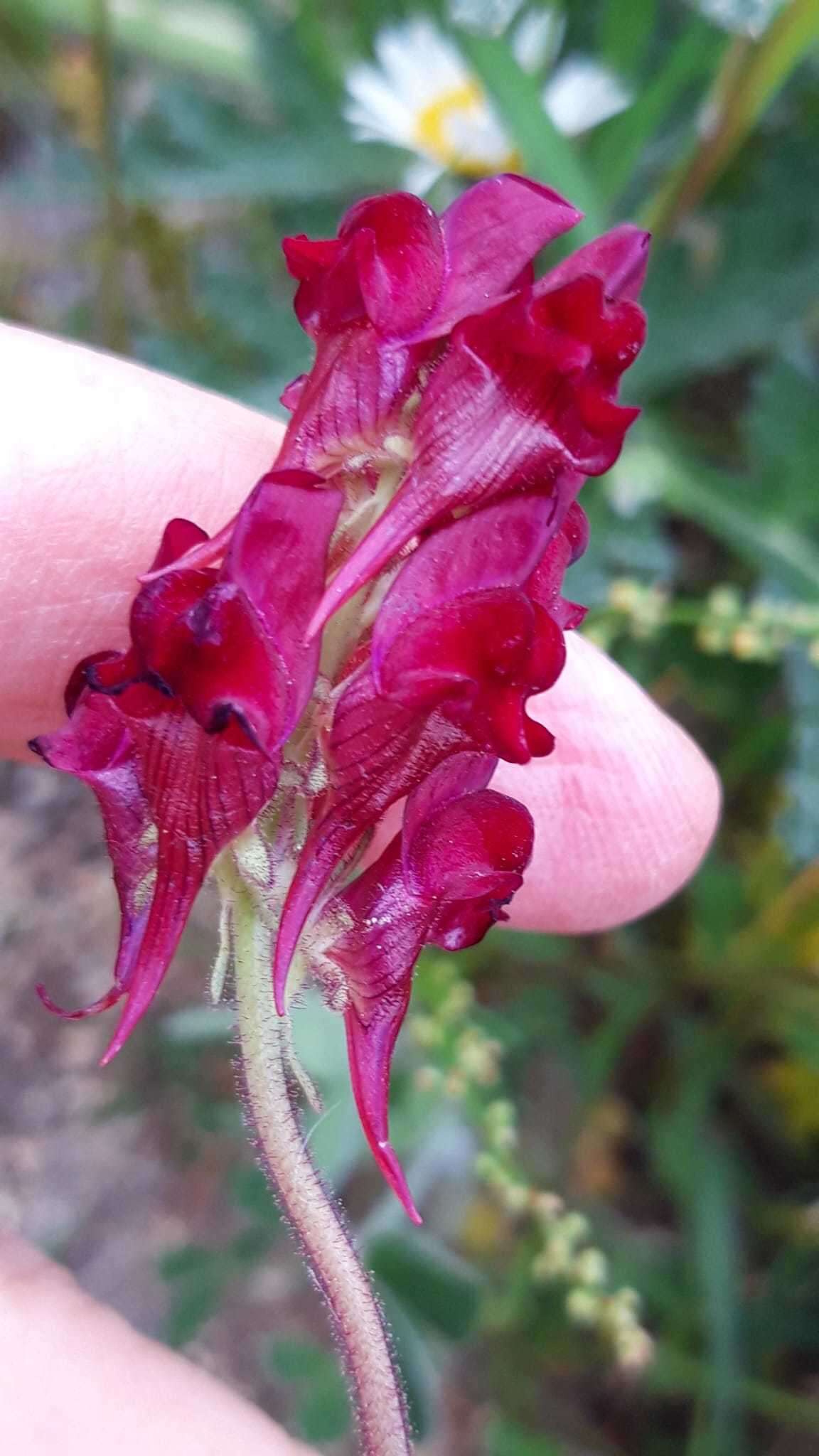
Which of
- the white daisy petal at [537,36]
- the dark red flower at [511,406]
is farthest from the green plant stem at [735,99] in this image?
the dark red flower at [511,406]

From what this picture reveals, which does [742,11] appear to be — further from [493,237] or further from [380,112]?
[493,237]

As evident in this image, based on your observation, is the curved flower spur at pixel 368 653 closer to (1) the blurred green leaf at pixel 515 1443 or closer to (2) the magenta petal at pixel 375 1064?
(2) the magenta petal at pixel 375 1064

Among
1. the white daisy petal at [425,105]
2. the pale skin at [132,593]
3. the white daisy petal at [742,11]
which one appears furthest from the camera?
the white daisy petal at [425,105]

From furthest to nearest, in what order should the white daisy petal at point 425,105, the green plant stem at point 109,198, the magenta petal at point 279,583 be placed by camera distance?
the white daisy petal at point 425,105 < the green plant stem at point 109,198 < the magenta petal at point 279,583

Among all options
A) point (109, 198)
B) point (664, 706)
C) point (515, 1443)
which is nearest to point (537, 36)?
point (109, 198)

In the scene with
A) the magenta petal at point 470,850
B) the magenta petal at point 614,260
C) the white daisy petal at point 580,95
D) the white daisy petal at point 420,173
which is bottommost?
the magenta petal at point 470,850

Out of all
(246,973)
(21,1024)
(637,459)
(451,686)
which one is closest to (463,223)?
(451,686)
